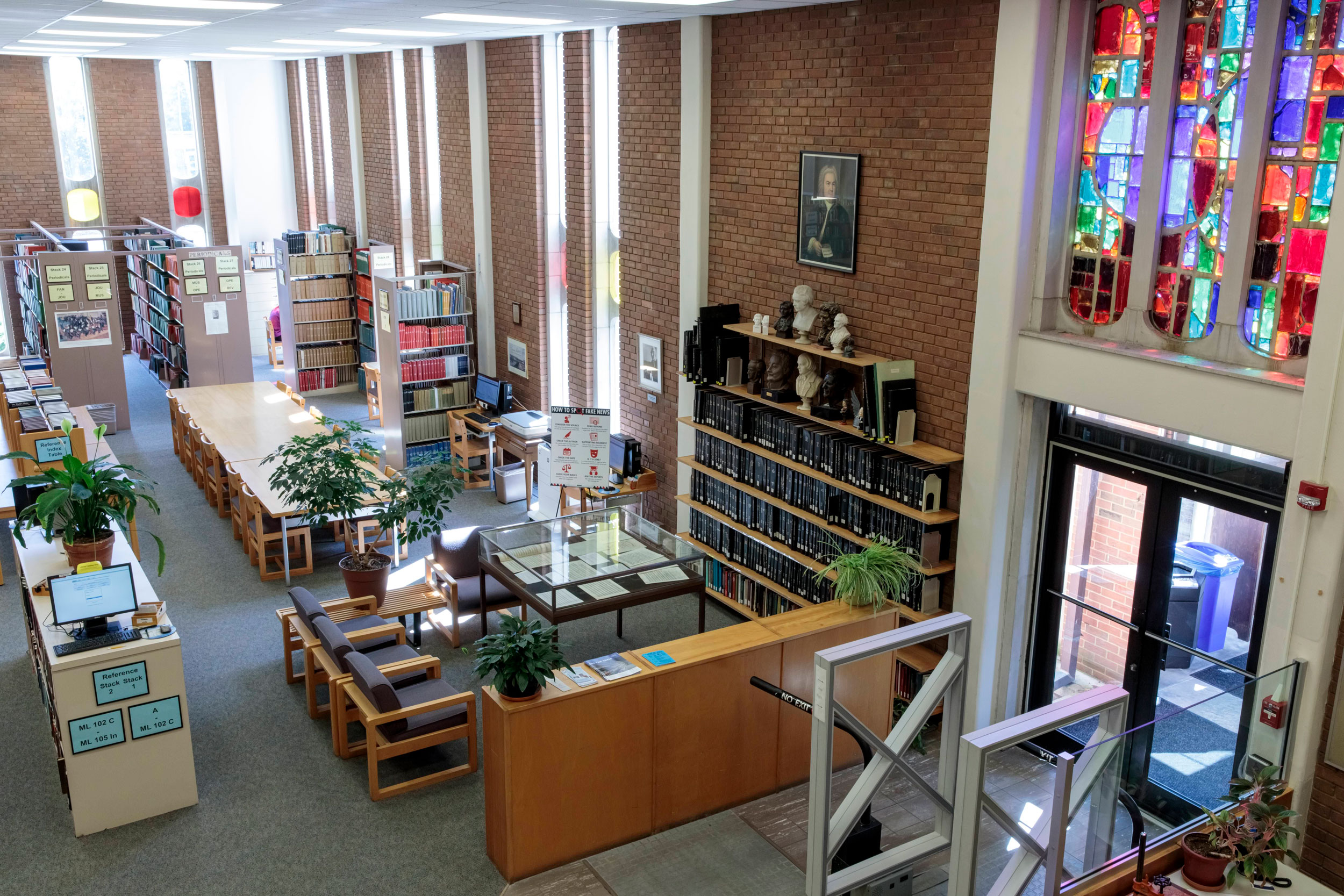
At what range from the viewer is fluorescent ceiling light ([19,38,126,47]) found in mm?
10584

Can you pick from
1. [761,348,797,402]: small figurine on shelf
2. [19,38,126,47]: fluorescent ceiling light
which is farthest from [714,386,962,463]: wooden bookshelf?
[19,38,126,47]: fluorescent ceiling light

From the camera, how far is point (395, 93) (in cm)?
1275

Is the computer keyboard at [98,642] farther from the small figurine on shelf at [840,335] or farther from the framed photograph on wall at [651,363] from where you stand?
the framed photograph on wall at [651,363]

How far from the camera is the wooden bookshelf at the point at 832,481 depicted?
20.3ft

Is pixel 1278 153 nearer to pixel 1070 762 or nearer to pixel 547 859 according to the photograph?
pixel 1070 762

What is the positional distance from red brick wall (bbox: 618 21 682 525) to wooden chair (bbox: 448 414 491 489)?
2.29m

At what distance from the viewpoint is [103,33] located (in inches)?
370

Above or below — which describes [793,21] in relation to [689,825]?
above

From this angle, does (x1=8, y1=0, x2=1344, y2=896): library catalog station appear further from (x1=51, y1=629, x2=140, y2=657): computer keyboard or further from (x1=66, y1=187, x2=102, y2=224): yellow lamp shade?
(x1=66, y1=187, x2=102, y2=224): yellow lamp shade

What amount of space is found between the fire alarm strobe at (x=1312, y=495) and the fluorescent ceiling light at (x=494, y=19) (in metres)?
5.52

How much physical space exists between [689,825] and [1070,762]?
2542 millimetres

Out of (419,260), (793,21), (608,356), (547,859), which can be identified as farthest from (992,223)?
(419,260)

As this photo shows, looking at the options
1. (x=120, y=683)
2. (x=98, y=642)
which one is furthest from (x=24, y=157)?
(x=120, y=683)

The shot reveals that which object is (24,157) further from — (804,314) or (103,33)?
(804,314)
